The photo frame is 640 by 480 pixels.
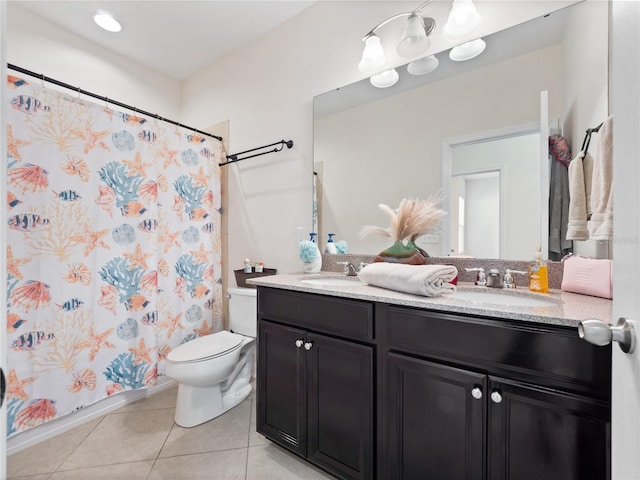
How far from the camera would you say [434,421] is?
1.02 m

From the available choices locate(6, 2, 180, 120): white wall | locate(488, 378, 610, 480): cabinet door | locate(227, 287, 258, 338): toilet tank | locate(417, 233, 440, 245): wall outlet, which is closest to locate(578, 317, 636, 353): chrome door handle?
locate(488, 378, 610, 480): cabinet door

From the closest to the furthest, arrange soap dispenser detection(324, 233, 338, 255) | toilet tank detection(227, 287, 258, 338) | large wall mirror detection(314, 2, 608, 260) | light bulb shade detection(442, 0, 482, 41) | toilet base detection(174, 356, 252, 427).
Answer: large wall mirror detection(314, 2, 608, 260) → light bulb shade detection(442, 0, 482, 41) → toilet base detection(174, 356, 252, 427) → soap dispenser detection(324, 233, 338, 255) → toilet tank detection(227, 287, 258, 338)

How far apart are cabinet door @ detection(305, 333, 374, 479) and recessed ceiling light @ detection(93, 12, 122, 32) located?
8.19 ft

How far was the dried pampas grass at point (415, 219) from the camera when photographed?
1.50 meters

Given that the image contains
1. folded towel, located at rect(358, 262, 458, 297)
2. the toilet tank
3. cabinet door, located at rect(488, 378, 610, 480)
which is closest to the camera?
cabinet door, located at rect(488, 378, 610, 480)

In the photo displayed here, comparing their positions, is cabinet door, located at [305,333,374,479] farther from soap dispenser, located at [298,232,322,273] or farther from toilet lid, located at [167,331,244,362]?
toilet lid, located at [167,331,244,362]

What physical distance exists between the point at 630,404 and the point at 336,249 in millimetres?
1478

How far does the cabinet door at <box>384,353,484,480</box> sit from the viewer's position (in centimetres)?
95

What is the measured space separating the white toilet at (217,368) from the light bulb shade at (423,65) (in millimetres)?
1648

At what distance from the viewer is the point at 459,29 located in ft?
4.60

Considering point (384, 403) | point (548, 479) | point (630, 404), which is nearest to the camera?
point (630, 404)

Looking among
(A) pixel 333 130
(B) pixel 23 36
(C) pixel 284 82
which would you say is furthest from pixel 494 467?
(B) pixel 23 36

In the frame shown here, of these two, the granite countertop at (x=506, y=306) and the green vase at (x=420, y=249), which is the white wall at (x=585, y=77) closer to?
the granite countertop at (x=506, y=306)

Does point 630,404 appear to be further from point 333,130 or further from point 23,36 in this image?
point 23,36
